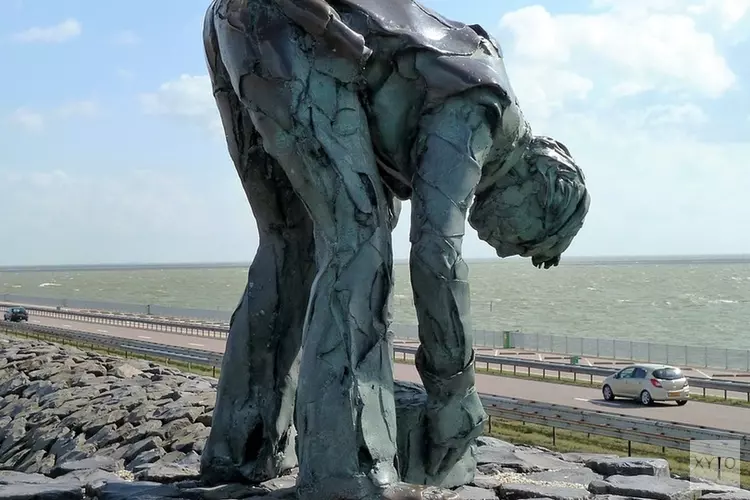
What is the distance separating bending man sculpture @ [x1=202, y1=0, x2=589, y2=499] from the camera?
3.76 meters

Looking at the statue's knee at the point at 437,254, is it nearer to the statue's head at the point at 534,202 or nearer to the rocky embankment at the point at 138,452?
the statue's head at the point at 534,202

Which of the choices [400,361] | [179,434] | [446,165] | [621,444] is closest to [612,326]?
[400,361]

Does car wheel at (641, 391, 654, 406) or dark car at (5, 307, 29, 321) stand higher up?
dark car at (5, 307, 29, 321)

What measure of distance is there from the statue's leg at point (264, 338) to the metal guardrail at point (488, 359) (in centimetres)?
625

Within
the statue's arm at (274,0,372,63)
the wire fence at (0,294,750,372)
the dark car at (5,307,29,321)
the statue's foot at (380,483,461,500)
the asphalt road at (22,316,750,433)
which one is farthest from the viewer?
the dark car at (5,307,29,321)

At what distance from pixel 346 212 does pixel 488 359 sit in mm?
17621

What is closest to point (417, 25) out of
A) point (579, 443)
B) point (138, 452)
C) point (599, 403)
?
point (138, 452)

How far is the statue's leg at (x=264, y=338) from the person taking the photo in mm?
4629

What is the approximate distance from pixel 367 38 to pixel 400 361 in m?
18.3

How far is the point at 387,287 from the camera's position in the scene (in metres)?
3.96

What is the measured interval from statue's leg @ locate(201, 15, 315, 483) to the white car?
1385 centimetres

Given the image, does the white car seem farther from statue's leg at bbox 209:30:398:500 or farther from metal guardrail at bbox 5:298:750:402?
statue's leg at bbox 209:30:398:500

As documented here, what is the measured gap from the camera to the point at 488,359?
2106 cm

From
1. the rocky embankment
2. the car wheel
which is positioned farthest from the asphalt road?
the rocky embankment
